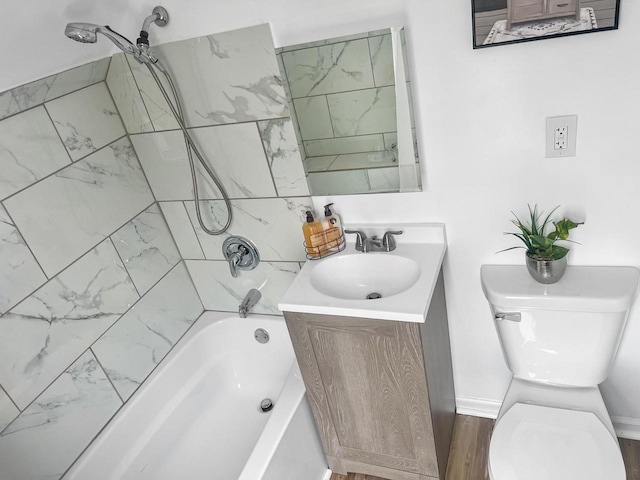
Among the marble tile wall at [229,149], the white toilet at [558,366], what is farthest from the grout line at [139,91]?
the white toilet at [558,366]

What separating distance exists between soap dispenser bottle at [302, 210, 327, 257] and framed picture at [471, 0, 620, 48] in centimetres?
76

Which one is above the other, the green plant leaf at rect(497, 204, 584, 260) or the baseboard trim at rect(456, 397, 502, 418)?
the green plant leaf at rect(497, 204, 584, 260)

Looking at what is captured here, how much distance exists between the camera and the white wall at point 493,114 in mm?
1316

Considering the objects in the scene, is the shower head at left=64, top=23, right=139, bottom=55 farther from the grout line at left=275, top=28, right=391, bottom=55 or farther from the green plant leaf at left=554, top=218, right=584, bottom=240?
the green plant leaf at left=554, top=218, right=584, bottom=240

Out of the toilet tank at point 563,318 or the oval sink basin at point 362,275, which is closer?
the toilet tank at point 563,318

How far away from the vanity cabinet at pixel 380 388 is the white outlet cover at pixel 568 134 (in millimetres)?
547

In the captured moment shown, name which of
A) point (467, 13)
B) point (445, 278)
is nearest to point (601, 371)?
point (445, 278)

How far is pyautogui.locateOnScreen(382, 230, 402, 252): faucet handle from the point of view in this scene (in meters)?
1.71

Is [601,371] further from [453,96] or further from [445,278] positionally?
[453,96]

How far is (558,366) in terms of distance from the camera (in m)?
1.60

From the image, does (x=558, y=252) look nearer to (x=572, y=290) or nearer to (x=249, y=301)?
(x=572, y=290)

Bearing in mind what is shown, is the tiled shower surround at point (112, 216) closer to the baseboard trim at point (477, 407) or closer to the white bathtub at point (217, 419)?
the white bathtub at point (217, 419)

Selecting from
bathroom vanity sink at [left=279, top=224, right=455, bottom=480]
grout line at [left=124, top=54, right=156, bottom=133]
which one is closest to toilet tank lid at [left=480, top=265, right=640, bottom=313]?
bathroom vanity sink at [left=279, top=224, right=455, bottom=480]

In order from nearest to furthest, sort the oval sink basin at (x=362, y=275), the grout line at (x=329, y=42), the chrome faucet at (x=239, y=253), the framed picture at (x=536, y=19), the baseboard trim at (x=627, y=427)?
the framed picture at (x=536, y=19), the grout line at (x=329, y=42), the oval sink basin at (x=362, y=275), the baseboard trim at (x=627, y=427), the chrome faucet at (x=239, y=253)
